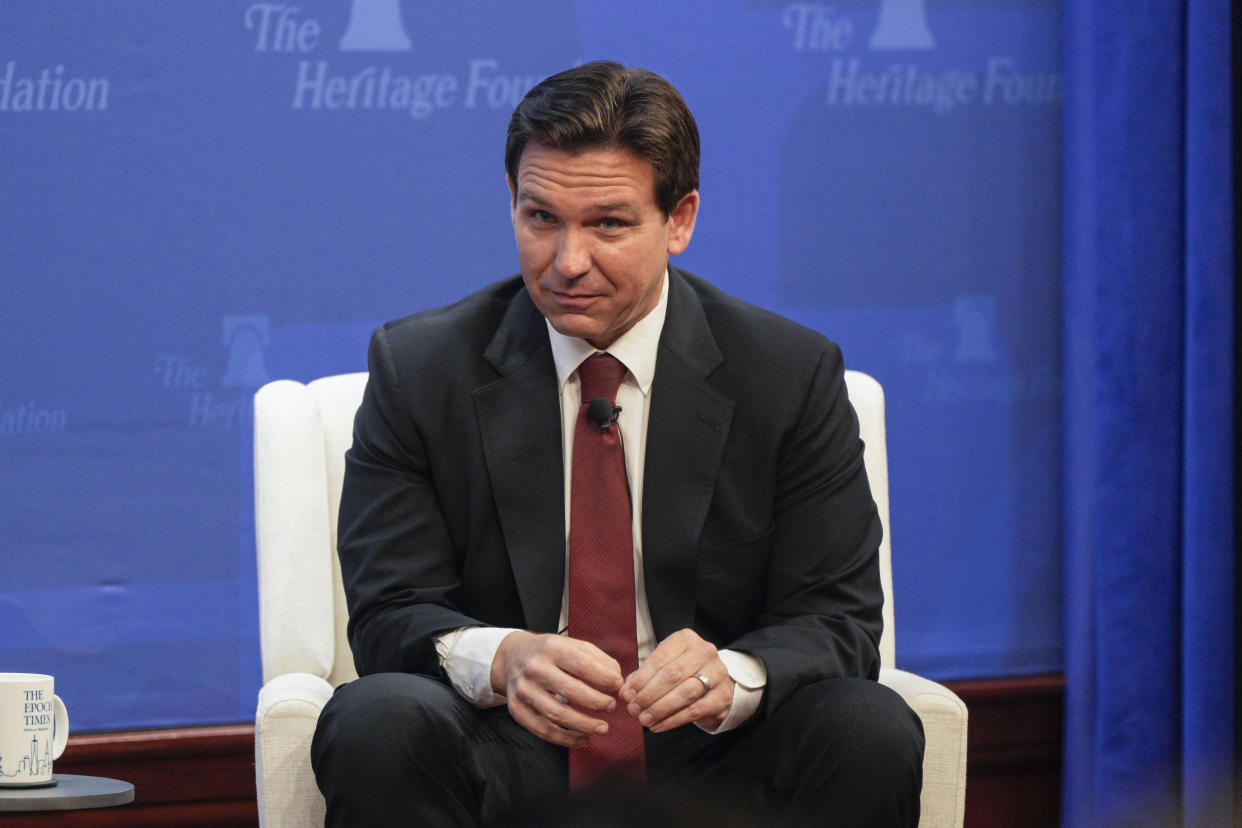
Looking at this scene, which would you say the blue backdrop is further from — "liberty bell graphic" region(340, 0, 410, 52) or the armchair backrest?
the armchair backrest

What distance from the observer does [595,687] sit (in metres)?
1.49

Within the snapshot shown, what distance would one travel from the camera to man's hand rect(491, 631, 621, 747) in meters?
1.47

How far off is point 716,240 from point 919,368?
48 cm

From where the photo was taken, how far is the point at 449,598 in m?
1.78

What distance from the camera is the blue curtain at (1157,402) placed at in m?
2.37

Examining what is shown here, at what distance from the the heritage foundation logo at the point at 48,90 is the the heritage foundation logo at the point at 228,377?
0.45 meters

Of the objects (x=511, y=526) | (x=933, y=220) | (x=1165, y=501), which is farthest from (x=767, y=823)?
(x=933, y=220)

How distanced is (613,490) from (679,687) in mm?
345

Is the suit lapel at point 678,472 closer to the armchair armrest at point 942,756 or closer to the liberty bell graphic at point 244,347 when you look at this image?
the armchair armrest at point 942,756

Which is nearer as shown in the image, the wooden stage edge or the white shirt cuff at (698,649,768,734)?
the white shirt cuff at (698,649,768,734)

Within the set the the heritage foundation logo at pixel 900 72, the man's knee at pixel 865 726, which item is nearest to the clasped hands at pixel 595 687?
the man's knee at pixel 865 726

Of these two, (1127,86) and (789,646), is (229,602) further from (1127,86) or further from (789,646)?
(1127,86)

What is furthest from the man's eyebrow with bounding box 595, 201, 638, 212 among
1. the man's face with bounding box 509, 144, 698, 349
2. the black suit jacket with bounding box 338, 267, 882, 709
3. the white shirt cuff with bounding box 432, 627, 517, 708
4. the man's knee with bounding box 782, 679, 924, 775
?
the man's knee with bounding box 782, 679, 924, 775

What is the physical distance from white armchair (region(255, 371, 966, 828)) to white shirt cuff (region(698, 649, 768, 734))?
0.81ft
